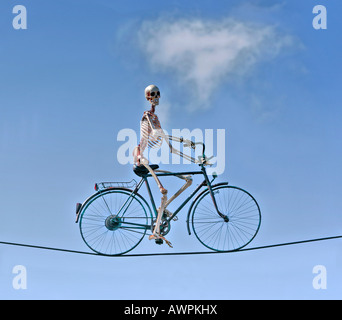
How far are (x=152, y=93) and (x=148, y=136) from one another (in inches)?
37.2

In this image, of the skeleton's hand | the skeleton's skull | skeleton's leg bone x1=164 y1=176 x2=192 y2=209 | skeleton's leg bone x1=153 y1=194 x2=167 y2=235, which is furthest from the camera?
skeleton's leg bone x1=164 y1=176 x2=192 y2=209

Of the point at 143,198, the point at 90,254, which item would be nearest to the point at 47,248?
the point at 90,254

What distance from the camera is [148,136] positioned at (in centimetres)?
1844

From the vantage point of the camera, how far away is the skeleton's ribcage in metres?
18.4

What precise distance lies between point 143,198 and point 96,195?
105 centimetres

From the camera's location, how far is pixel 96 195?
19.0 m

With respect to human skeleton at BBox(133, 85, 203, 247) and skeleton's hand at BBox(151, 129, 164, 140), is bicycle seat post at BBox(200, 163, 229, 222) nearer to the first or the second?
human skeleton at BBox(133, 85, 203, 247)

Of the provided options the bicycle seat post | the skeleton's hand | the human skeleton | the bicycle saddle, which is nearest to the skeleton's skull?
the human skeleton

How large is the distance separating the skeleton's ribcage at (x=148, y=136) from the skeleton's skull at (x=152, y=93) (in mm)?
370

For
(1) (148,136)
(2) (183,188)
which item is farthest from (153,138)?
(2) (183,188)

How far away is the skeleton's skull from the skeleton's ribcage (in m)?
0.37

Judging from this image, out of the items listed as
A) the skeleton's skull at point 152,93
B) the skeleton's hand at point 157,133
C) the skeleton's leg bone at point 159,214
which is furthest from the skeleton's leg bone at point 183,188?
the skeleton's skull at point 152,93

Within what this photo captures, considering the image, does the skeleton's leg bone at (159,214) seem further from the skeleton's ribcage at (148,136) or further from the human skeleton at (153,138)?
the skeleton's ribcage at (148,136)

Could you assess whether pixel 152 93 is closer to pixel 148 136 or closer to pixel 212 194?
pixel 148 136
